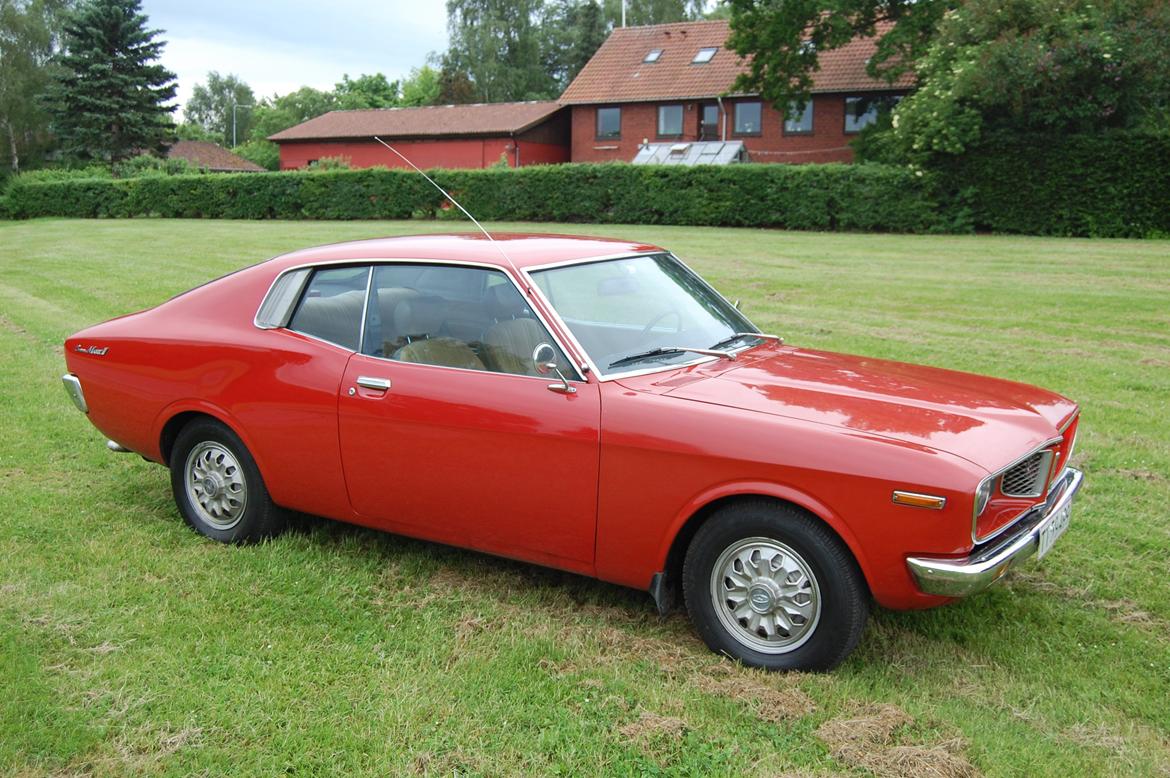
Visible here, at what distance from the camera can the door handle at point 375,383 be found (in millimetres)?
4488

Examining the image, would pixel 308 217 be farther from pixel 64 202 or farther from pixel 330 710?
pixel 330 710

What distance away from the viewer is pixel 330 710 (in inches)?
138

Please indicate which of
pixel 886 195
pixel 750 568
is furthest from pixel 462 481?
pixel 886 195

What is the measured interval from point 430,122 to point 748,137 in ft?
56.3

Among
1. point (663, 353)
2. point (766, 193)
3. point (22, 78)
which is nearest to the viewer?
point (663, 353)

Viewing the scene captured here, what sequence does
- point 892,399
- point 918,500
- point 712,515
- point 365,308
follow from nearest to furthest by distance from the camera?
point 918,500, point 712,515, point 892,399, point 365,308

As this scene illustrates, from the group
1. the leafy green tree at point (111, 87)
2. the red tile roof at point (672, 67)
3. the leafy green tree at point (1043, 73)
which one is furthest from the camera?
the leafy green tree at point (111, 87)

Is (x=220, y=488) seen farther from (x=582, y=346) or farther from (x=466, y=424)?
(x=582, y=346)

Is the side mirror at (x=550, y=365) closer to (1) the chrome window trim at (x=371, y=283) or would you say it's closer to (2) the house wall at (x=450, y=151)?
(1) the chrome window trim at (x=371, y=283)

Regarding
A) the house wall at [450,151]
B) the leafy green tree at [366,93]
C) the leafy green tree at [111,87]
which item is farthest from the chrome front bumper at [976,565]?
the leafy green tree at [366,93]

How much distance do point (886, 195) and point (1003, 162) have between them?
2.74 m

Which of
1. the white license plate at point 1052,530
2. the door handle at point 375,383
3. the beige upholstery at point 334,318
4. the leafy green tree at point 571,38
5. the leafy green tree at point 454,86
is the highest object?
the leafy green tree at point 571,38

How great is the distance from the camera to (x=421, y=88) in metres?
80.6

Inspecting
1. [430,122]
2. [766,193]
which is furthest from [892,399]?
[430,122]
